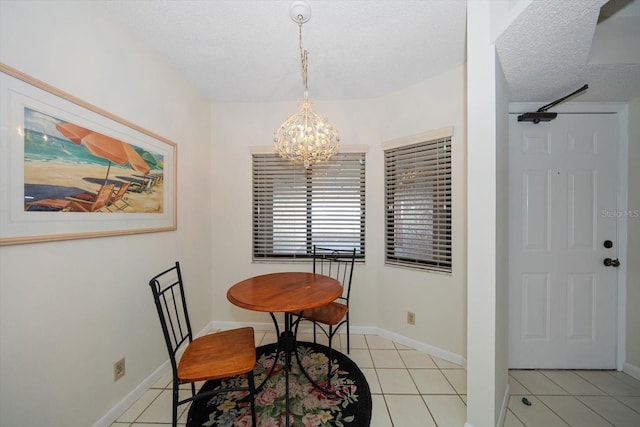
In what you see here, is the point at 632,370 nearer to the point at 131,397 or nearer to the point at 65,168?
the point at 131,397

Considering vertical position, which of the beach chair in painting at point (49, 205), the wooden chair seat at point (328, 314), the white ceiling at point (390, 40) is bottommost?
the wooden chair seat at point (328, 314)

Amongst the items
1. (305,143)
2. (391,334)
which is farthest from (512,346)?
(305,143)

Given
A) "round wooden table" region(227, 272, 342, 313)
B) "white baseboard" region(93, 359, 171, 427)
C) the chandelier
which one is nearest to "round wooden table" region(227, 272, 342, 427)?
"round wooden table" region(227, 272, 342, 313)

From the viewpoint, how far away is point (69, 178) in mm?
1271

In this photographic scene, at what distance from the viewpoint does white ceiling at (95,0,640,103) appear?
127 centimetres

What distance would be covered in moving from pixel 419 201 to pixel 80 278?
8.93 feet

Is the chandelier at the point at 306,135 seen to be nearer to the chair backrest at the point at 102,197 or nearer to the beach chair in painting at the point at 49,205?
the chair backrest at the point at 102,197

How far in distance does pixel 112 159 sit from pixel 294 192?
5.39ft

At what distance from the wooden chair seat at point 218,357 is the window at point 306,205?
1226 millimetres

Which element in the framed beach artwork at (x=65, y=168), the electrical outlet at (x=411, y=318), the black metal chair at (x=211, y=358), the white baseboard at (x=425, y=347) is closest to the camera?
the framed beach artwork at (x=65, y=168)

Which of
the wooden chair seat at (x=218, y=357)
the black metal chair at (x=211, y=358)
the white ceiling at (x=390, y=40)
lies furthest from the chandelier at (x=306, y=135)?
the wooden chair seat at (x=218, y=357)

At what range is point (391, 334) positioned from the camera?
99.0 inches

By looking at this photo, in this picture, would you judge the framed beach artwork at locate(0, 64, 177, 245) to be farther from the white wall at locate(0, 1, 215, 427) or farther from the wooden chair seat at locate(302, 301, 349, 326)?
the wooden chair seat at locate(302, 301, 349, 326)

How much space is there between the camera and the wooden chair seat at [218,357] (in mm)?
1263
